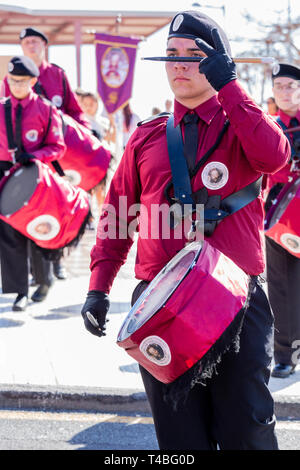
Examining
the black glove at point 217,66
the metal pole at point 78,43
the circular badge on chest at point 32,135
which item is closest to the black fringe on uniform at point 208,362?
the black glove at point 217,66

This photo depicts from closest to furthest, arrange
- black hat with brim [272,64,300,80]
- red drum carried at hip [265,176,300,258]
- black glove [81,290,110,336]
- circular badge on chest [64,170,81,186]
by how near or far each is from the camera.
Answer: black glove [81,290,110,336] → red drum carried at hip [265,176,300,258] → black hat with brim [272,64,300,80] → circular badge on chest [64,170,81,186]

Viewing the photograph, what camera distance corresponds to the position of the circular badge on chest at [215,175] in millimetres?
2645

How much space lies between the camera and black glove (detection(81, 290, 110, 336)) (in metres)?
2.89

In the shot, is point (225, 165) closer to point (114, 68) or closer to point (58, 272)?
point (58, 272)

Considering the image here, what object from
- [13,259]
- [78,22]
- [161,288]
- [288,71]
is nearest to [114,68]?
[78,22]

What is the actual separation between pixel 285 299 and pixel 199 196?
2.69 m

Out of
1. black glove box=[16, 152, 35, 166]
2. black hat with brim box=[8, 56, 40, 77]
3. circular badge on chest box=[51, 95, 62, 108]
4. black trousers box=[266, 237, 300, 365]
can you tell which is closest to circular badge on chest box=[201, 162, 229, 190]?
black trousers box=[266, 237, 300, 365]

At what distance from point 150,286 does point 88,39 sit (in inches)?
779

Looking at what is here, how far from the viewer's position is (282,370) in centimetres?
518

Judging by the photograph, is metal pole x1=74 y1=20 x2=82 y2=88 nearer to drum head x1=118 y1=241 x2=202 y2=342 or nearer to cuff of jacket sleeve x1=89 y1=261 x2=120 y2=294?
cuff of jacket sleeve x1=89 y1=261 x2=120 y2=294

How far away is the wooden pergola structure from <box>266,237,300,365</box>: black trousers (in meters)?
13.0

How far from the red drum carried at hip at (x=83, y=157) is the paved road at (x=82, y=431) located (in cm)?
362

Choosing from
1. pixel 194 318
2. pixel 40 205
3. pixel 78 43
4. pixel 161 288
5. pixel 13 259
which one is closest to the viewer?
pixel 194 318

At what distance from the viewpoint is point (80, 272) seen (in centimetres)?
968
